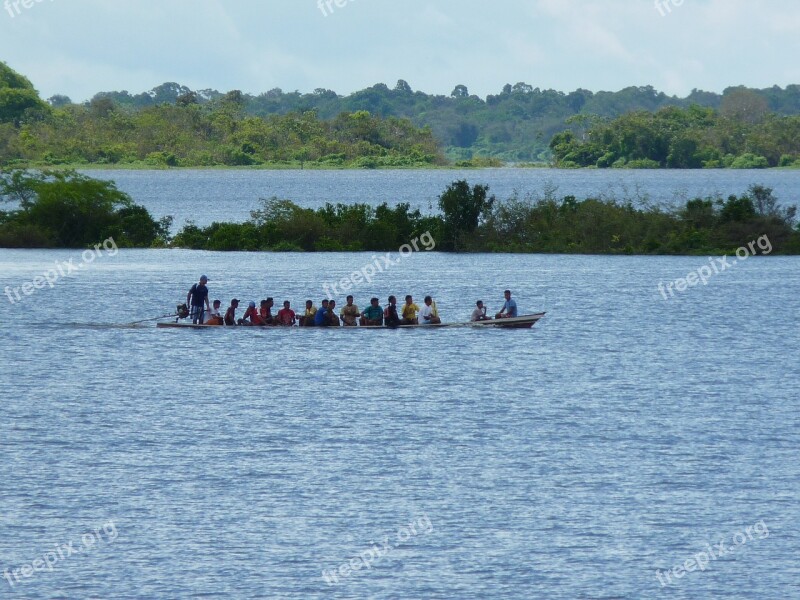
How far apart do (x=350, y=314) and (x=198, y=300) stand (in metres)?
5.20

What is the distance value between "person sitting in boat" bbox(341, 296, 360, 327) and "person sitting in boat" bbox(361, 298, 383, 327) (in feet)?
1.08

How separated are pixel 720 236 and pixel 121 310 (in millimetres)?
34171

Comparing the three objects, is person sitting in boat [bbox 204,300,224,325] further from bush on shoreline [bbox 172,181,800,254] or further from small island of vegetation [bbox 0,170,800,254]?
bush on shoreline [bbox 172,181,800,254]

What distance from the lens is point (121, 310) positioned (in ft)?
199

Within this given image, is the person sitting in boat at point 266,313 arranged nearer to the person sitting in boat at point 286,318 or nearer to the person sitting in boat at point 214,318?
the person sitting in boat at point 286,318

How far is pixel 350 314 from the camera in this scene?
163 feet

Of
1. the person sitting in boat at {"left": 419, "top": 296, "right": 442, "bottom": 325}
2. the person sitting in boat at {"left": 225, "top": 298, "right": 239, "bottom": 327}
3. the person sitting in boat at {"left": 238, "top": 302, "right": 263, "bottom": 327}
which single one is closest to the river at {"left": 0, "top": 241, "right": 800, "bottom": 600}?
the person sitting in boat at {"left": 225, "top": 298, "right": 239, "bottom": 327}

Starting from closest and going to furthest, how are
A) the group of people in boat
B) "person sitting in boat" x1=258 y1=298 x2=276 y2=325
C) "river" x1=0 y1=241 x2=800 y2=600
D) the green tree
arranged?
"river" x1=0 y1=241 x2=800 y2=600
"person sitting in boat" x1=258 y1=298 x2=276 y2=325
the group of people in boat
the green tree

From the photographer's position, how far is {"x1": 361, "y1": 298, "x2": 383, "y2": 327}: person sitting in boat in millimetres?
49719

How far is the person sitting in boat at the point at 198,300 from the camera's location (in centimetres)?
4753

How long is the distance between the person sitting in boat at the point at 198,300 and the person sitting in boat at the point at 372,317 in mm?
5436

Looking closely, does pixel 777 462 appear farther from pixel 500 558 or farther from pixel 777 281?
pixel 777 281

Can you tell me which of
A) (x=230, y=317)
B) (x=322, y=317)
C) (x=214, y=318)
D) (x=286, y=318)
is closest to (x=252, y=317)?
→ (x=230, y=317)

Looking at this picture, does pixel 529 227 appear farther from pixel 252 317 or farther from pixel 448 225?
pixel 252 317
